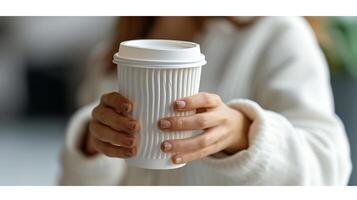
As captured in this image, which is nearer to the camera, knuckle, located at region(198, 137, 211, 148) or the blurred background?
knuckle, located at region(198, 137, 211, 148)

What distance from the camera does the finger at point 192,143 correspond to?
397 mm

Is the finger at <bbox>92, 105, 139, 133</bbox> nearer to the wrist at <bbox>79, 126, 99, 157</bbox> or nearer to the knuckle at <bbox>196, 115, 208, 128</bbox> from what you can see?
the knuckle at <bbox>196, 115, 208, 128</bbox>

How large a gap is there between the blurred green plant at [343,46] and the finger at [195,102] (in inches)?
38.1

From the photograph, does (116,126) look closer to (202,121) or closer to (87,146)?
(202,121)

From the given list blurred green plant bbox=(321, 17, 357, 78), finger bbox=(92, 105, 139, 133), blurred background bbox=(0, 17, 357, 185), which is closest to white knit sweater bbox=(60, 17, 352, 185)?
finger bbox=(92, 105, 139, 133)

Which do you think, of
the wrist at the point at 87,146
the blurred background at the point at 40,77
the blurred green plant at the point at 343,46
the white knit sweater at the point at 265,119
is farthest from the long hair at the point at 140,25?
the blurred background at the point at 40,77

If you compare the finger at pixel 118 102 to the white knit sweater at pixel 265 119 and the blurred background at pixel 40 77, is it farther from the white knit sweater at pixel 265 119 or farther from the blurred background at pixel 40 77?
the blurred background at pixel 40 77

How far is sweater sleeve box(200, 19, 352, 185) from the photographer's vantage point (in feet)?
1.55

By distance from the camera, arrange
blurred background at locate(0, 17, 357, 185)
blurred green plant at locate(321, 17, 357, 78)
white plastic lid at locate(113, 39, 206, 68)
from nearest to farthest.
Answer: white plastic lid at locate(113, 39, 206, 68)
blurred green plant at locate(321, 17, 357, 78)
blurred background at locate(0, 17, 357, 185)

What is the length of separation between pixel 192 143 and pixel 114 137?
6 cm

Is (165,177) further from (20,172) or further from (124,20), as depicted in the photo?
(20,172)

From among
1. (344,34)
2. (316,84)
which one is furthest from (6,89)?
(316,84)

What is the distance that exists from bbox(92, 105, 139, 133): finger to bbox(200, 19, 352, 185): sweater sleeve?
0.10m
